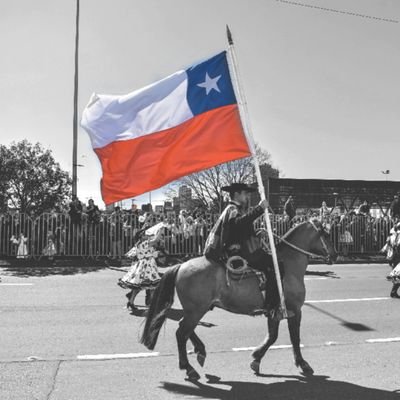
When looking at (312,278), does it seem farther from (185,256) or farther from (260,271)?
(260,271)

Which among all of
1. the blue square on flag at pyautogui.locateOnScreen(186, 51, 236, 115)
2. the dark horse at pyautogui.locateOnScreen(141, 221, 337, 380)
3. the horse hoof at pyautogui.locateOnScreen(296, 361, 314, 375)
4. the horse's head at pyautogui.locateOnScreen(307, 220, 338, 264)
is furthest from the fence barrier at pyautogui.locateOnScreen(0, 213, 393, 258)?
the horse hoof at pyautogui.locateOnScreen(296, 361, 314, 375)

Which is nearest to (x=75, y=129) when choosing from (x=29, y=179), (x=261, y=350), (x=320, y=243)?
(x=29, y=179)

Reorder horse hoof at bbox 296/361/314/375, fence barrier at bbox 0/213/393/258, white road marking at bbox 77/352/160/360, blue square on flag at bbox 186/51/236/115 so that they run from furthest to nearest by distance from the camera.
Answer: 1. fence barrier at bbox 0/213/393/258
2. blue square on flag at bbox 186/51/236/115
3. white road marking at bbox 77/352/160/360
4. horse hoof at bbox 296/361/314/375

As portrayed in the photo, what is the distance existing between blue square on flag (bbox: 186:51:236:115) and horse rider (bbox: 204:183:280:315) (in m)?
1.26

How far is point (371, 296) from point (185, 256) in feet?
29.8

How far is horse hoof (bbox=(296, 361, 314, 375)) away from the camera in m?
5.93

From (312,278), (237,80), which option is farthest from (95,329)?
(312,278)

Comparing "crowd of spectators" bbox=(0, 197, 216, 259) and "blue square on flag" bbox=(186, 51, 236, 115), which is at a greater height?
"blue square on flag" bbox=(186, 51, 236, 115)

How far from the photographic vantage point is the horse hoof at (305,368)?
5.93 meters

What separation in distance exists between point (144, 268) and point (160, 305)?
4.01 m

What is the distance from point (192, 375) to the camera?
5715mm

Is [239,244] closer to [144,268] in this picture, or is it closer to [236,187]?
[236,187]

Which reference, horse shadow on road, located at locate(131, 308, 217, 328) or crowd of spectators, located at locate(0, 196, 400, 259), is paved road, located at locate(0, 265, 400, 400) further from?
crowd of spectators, located at locate(0, 196, 400, 259)

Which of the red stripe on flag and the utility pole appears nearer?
the red stripe on flag
